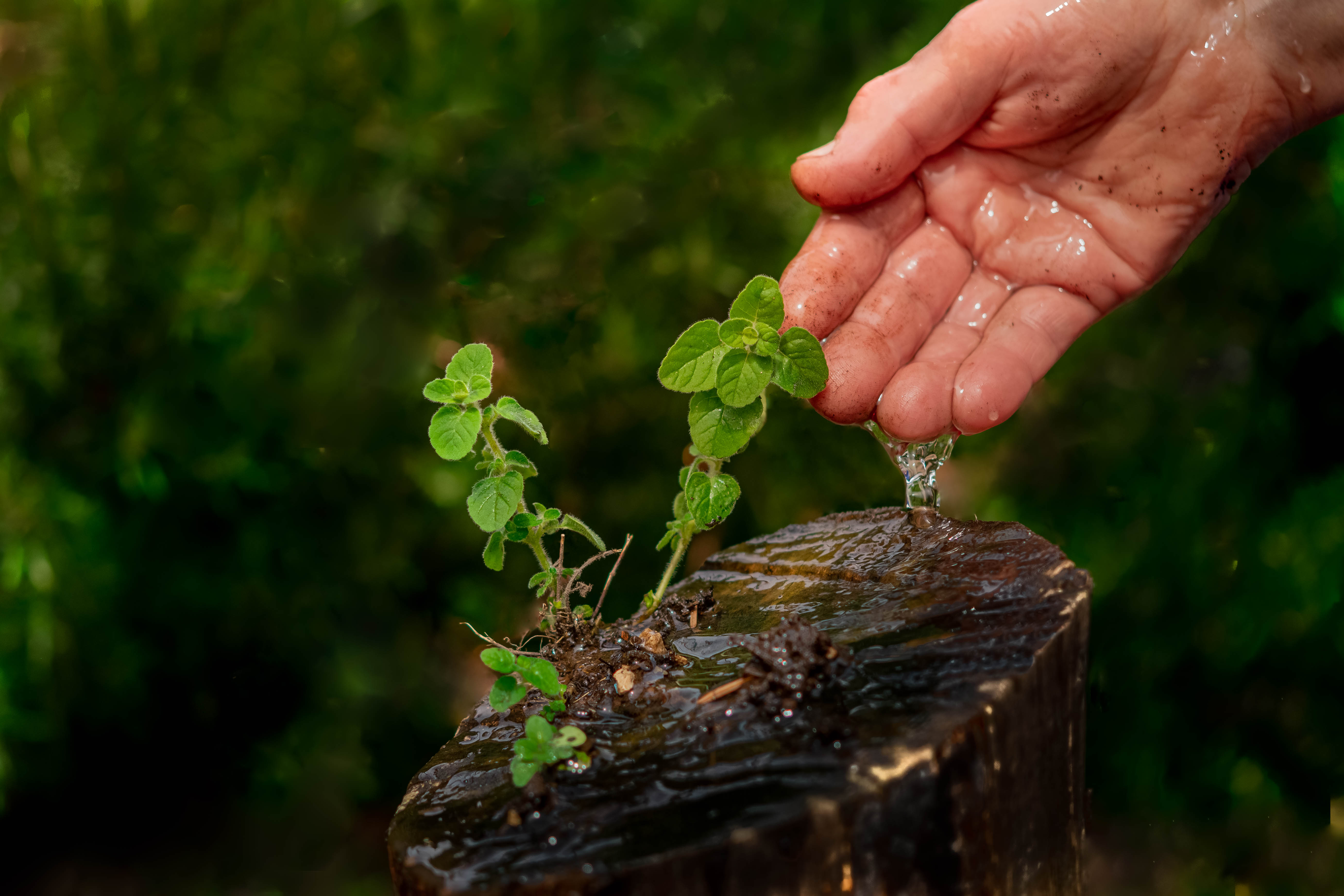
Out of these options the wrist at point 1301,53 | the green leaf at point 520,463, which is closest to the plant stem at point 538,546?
the green leaf at point 520,463

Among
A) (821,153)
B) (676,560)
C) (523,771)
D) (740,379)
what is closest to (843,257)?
(821,153)

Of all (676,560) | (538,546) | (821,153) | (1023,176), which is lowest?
(676,560)

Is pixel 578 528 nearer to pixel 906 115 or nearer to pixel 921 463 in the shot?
pixel 921 463

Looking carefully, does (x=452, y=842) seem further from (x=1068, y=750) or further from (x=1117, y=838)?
(x=1117, y=838)

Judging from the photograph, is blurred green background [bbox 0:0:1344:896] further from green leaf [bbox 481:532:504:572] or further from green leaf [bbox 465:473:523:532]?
green leaf [bbox 465:473:523:532]

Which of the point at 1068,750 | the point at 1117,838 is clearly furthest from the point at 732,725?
the point at 1117,838
